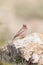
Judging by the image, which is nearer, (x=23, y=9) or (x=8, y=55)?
(x=8, y=55)

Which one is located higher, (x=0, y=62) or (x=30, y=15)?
(x=0, y=62)

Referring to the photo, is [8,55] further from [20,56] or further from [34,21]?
[34,21]

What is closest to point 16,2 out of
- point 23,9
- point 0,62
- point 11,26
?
point 23,9

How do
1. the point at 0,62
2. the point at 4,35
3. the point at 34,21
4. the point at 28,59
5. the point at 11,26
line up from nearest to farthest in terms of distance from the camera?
the point at 0,62, the point at 28,59, the point at 4,35, the point at 11,26, the point at 34,21

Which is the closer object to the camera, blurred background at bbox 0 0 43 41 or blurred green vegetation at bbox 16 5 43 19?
blurred background at bbox 0 0 43 41

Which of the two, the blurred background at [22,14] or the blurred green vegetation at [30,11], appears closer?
the blurred background at [22,14]

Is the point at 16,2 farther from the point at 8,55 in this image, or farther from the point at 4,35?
the point at 8,55

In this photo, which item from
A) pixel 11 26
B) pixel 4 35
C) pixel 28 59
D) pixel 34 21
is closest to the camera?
pixel 28 59

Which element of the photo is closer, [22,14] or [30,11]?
[22,14]
